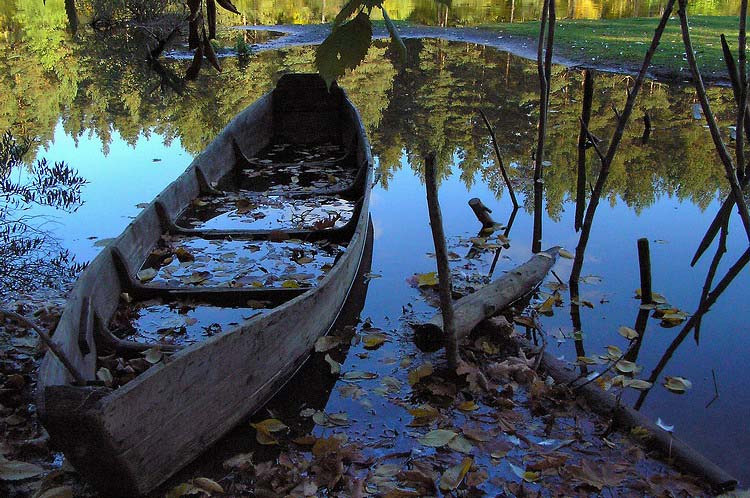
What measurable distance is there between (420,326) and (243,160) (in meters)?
5.00

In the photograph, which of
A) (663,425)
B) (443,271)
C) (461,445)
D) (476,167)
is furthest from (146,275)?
(476,167)

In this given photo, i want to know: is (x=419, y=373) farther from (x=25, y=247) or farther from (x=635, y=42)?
(x=635, y=42)

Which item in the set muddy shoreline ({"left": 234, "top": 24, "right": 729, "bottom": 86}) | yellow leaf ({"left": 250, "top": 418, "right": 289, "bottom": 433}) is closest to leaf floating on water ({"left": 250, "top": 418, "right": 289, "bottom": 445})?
yellow leaf ({"left": 250, "top": 418, "right": 289, "bottom": 433})

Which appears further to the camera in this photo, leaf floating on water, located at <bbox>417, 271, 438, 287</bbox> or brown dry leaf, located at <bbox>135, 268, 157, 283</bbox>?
leaf floating on water, located at <bbox>417, 271, 438, 287</bbox>

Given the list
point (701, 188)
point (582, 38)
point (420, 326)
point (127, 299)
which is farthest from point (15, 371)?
point (582, 38)

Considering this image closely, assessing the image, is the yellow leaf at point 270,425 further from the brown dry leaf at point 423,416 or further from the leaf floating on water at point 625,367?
the leaf floating on water at point 625,367

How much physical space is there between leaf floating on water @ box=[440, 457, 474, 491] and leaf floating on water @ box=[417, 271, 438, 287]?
248cm

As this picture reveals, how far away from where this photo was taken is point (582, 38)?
1981 cm

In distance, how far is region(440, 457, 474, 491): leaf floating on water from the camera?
3.51m

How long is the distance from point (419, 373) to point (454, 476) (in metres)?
1.10

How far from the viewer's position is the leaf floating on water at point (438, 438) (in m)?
3.83

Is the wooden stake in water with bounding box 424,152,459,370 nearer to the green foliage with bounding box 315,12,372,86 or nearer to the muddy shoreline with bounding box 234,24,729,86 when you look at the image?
the green foliage with bounding box 315,12,372,86

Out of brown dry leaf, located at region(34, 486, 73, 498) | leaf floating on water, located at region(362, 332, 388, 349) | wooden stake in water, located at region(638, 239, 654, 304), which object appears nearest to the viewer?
brown dry leaf, located at region(34, 486, 73, 498)

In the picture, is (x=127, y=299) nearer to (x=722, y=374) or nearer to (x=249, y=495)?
(x=249, y=495)
